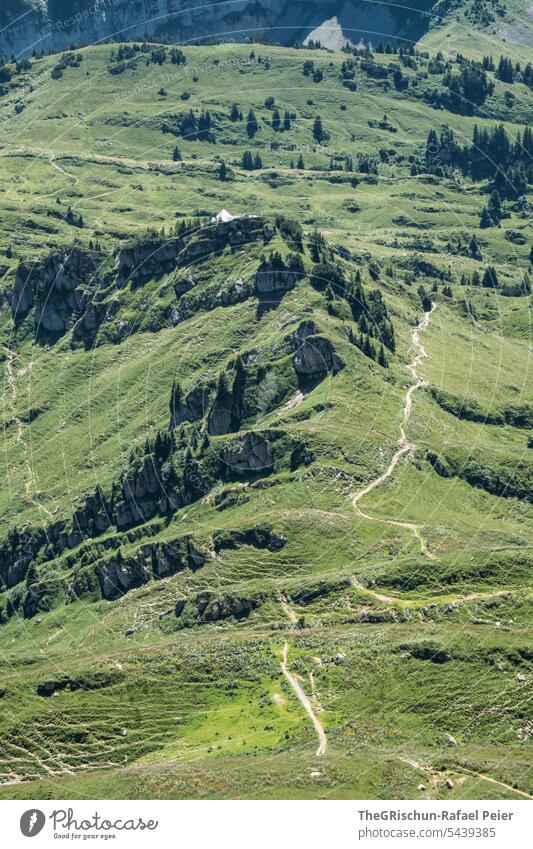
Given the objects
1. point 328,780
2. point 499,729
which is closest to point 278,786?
point 328,780
